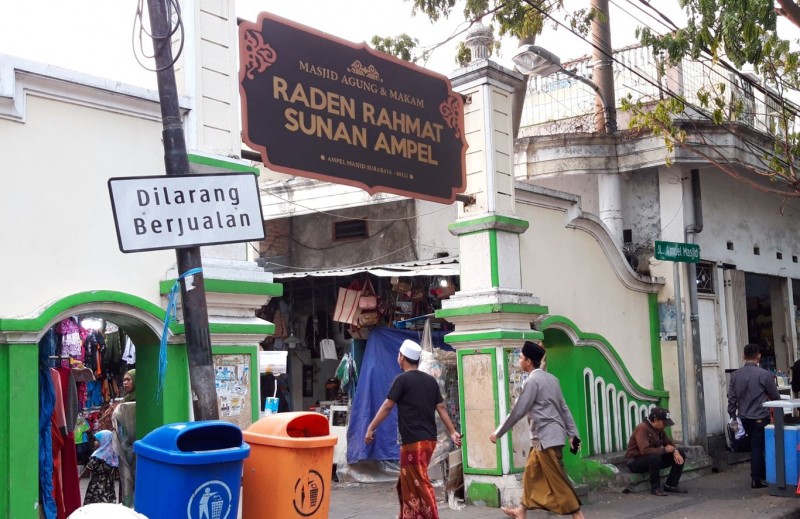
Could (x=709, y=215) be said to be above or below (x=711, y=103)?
below

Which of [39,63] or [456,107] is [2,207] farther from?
[456,107]

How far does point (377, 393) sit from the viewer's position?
11.4m

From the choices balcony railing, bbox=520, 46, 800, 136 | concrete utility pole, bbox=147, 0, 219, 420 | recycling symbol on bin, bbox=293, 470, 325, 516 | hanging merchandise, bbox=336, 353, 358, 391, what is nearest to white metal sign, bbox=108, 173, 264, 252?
concrete utility pole, bbox=147, 0, 219, 420

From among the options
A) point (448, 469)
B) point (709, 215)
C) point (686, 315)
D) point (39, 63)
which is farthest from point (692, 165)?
point (39, 63)

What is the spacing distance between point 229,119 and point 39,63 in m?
1.58

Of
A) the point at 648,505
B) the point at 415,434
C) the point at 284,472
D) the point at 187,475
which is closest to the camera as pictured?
the point at 187,475

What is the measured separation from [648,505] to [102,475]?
19.3 feet

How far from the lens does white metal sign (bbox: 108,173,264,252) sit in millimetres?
4625

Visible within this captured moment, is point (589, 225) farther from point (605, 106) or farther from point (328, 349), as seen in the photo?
point (328, 349)

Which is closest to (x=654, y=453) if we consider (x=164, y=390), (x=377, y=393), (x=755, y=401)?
(x=755, y=401)

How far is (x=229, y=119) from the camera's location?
7.21 m

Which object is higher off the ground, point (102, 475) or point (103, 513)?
point (103, 513)

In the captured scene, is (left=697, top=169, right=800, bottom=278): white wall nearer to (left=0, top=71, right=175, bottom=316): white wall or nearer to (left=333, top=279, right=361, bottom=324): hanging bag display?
(left=333, top=279, right=361, bottom=324): hanging bag display

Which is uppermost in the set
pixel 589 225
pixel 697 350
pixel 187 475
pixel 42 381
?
pixel 589 225
